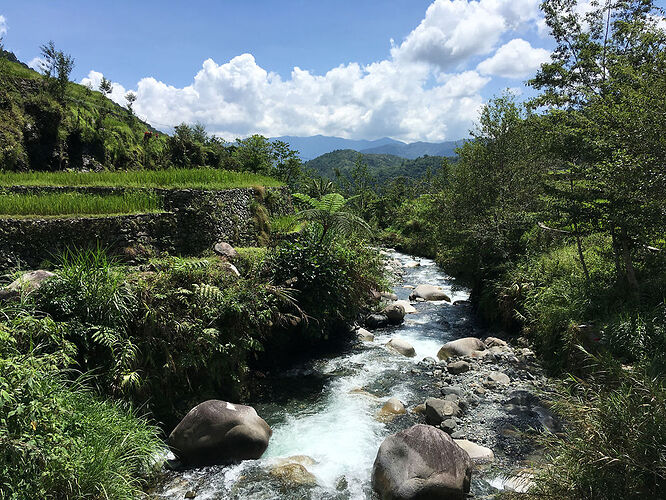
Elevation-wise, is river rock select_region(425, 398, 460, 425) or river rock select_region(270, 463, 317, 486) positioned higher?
river rock select_region(425, 398, 460, 425)

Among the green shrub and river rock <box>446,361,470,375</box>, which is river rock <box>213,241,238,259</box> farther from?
river rock <box>446,361,470,375</box>

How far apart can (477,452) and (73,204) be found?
1037 centimetres

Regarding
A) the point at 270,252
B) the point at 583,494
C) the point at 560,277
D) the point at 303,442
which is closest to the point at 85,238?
the point at 270,252

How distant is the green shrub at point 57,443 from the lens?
355 centimetres

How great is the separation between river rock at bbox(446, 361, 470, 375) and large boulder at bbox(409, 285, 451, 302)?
7233 mm

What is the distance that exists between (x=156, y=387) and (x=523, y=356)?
8738 millimetres

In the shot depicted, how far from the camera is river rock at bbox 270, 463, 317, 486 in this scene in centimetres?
544

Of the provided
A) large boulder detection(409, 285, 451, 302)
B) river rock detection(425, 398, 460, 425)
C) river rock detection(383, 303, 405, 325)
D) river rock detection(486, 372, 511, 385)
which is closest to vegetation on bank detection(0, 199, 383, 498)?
river rock detection(425, 398, 460, 425)

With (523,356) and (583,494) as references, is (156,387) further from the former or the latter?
(523,356)

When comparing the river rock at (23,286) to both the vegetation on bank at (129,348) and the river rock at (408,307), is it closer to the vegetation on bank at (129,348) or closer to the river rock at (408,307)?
the vegetation on bank at (129,348)

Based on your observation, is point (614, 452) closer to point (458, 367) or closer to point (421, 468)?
point (421, 468)

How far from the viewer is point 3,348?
14.0ft

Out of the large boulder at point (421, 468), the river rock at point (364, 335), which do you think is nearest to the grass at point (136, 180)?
the river rock at point (364, 335)

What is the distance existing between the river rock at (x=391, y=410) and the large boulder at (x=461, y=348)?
122 inches
